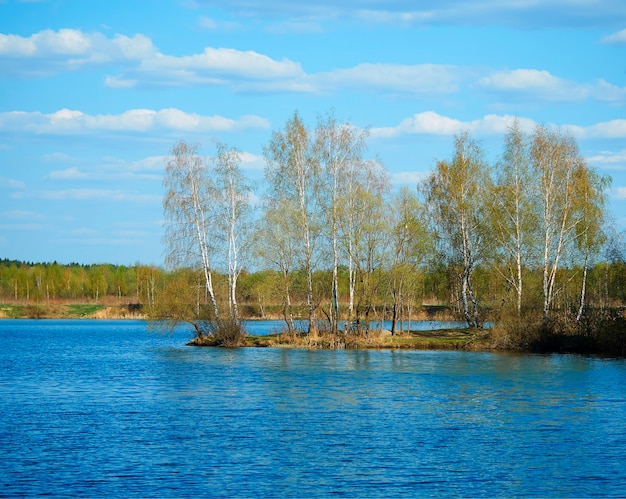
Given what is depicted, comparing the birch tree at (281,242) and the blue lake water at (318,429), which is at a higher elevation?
the birch tree at (281,242)

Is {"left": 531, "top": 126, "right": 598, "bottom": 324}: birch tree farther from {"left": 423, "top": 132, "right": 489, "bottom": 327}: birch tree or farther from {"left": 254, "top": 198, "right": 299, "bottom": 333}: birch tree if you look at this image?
{"left": 254, "top": 198, "right": 299, "bottom": 333}: birch tree

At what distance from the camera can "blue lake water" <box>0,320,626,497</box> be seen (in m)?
19.8

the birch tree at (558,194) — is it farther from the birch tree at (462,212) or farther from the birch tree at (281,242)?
the birch tree at (281,242)

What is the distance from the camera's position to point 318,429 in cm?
2662

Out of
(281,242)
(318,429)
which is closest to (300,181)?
(281,242)

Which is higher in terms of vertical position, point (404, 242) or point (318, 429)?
point (404, 242)

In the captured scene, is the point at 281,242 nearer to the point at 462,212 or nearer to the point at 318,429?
the point at 462,212

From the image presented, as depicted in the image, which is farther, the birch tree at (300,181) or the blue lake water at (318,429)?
the birch tree at (300,181)

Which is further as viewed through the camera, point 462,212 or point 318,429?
point 462,212

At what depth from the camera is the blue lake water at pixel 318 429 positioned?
1975 cm

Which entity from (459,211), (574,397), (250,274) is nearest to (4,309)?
(250,274)

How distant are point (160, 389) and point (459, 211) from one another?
103 feet

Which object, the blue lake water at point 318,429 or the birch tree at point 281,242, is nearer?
the blue lake water at point 318,429

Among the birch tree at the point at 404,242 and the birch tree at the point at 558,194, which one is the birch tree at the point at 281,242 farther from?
the birch tree at the point at 558,194
